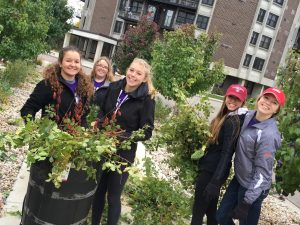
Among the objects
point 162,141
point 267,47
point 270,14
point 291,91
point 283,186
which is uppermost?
point 270,14

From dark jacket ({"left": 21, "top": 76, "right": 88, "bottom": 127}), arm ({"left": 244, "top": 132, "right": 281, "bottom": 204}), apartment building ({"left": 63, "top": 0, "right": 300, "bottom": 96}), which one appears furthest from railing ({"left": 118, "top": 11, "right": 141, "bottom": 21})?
arm ({"left": 244, "top": 132, "right": 281, "bottom": 204})

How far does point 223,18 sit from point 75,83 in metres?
40.6

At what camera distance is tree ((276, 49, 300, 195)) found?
14.4 feet

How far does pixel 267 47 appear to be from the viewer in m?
44.3

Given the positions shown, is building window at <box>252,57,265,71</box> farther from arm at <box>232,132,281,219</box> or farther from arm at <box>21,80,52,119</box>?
arm at <box>21,80,52,119</box>

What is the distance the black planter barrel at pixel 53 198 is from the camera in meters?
2.76

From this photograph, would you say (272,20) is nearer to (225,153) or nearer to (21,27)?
(21,27)

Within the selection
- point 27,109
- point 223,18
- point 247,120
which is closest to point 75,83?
point 27,109

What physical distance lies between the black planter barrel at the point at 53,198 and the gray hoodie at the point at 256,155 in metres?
1.49

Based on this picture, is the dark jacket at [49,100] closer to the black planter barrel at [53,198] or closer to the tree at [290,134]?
the black planter barrel at [53,198]

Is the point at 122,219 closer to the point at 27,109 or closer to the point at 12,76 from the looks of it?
the point at 27,109

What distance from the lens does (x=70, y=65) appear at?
3.54 meters

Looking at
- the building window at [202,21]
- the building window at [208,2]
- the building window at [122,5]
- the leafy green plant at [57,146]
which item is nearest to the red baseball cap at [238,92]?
the leafy green plant at [57,146]

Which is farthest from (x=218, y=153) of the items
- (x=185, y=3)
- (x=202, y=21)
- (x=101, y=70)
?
(x=185, y=3)
